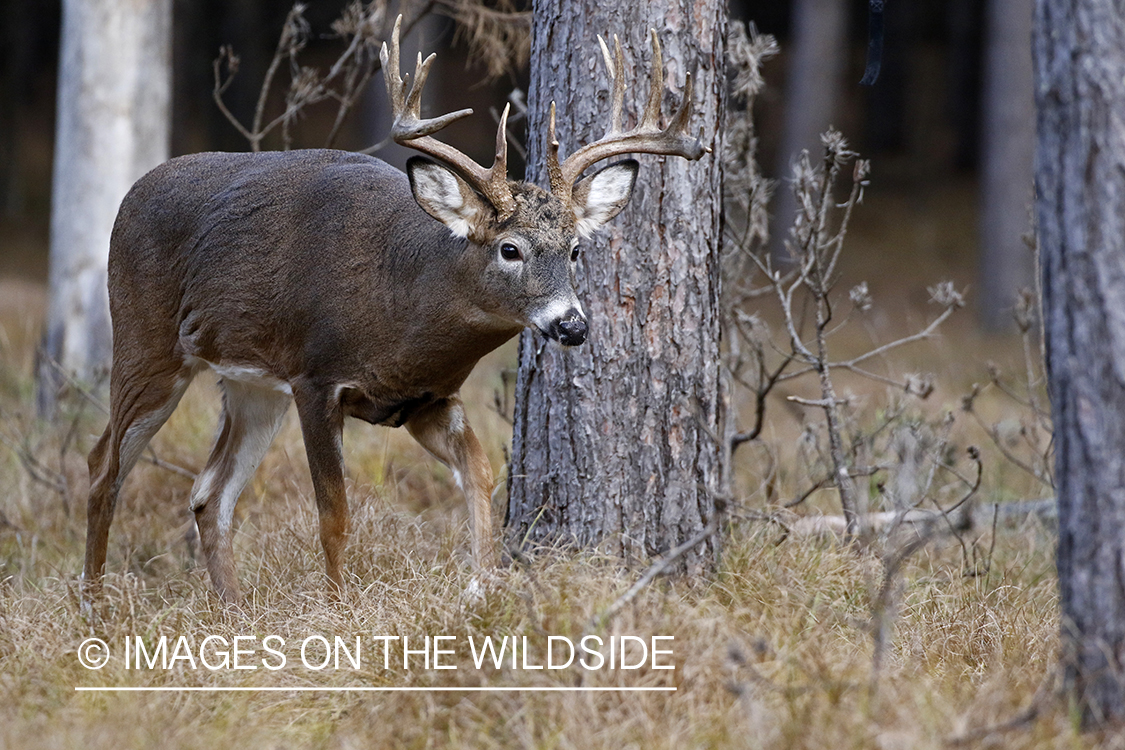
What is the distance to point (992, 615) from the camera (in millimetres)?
4164

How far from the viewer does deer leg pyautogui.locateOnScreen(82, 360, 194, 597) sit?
5.09m

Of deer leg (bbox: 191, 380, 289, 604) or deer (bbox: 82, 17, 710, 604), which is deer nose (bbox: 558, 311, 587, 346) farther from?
deer leg (bbox: 191, 380, 289, 604)

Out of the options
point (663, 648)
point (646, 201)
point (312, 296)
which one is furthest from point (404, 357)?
point (663, 648)

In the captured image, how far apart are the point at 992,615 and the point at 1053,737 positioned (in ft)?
4.00

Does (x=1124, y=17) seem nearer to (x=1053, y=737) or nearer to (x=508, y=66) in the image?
(x=1053, y=737)

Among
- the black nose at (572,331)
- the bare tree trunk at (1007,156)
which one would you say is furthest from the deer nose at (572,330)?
the bare tree trunk at (1007,156)

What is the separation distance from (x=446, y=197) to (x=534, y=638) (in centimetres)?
150

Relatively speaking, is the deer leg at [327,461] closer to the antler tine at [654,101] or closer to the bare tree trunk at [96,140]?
the antler tine at [654,101]

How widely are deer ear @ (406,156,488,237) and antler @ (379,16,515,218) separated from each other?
37 mm

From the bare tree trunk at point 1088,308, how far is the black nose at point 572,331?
1.40m

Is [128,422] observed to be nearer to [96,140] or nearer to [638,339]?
[638,339]

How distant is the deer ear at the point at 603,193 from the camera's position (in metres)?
4.23

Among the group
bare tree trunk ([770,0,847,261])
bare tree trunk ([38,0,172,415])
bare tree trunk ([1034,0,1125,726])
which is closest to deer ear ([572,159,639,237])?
bare tree trunk ([1034,0,1125,726])

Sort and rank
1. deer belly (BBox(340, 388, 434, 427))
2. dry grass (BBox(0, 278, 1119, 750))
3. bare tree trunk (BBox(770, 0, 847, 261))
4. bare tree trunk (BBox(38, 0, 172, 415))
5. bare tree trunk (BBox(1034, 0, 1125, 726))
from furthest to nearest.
A: bare tree trunk (BBox(770, 0, 847, 261))
bare tree trunk (BBox(38, 0, 172, 415))
deer belly (BBox(340, 388, 434, 427))
dry grass (BBox(0, 278, 1119, 750))
bare tree trunk (BBox(1034, 0, 1125, 726))
